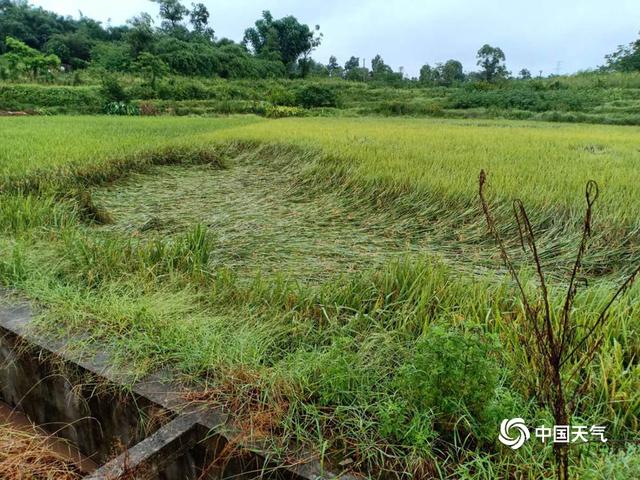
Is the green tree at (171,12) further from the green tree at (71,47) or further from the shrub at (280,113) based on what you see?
the shrub at (280,113)

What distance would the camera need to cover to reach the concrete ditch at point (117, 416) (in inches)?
43.2

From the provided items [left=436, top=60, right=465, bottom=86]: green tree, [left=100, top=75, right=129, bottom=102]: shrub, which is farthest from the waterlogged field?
[left=436, top=60, right=465, bottom=86]: green tree

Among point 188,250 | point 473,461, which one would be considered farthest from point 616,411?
point 188,250

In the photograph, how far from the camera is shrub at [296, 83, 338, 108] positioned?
18.0 metres

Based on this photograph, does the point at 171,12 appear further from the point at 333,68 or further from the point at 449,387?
the point at 449,387

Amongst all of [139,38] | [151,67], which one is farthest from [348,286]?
[139,38]

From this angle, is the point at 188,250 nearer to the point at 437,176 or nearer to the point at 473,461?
the point at 473,461

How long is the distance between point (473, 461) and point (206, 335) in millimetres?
918

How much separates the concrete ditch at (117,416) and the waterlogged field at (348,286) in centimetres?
7

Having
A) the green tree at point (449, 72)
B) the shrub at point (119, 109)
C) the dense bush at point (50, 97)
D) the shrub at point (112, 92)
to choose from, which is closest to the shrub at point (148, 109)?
the shrub at point (119, 109)

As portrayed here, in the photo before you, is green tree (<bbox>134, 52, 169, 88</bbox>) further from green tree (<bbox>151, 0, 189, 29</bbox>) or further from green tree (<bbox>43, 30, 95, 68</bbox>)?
green tree (<bbox>151, 0, 189, 29</bbox>)

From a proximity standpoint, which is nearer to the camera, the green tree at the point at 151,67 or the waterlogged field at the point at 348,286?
the waterlogged field at the point at 348,286

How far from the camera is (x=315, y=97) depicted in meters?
18.0

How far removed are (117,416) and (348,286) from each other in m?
0.96
